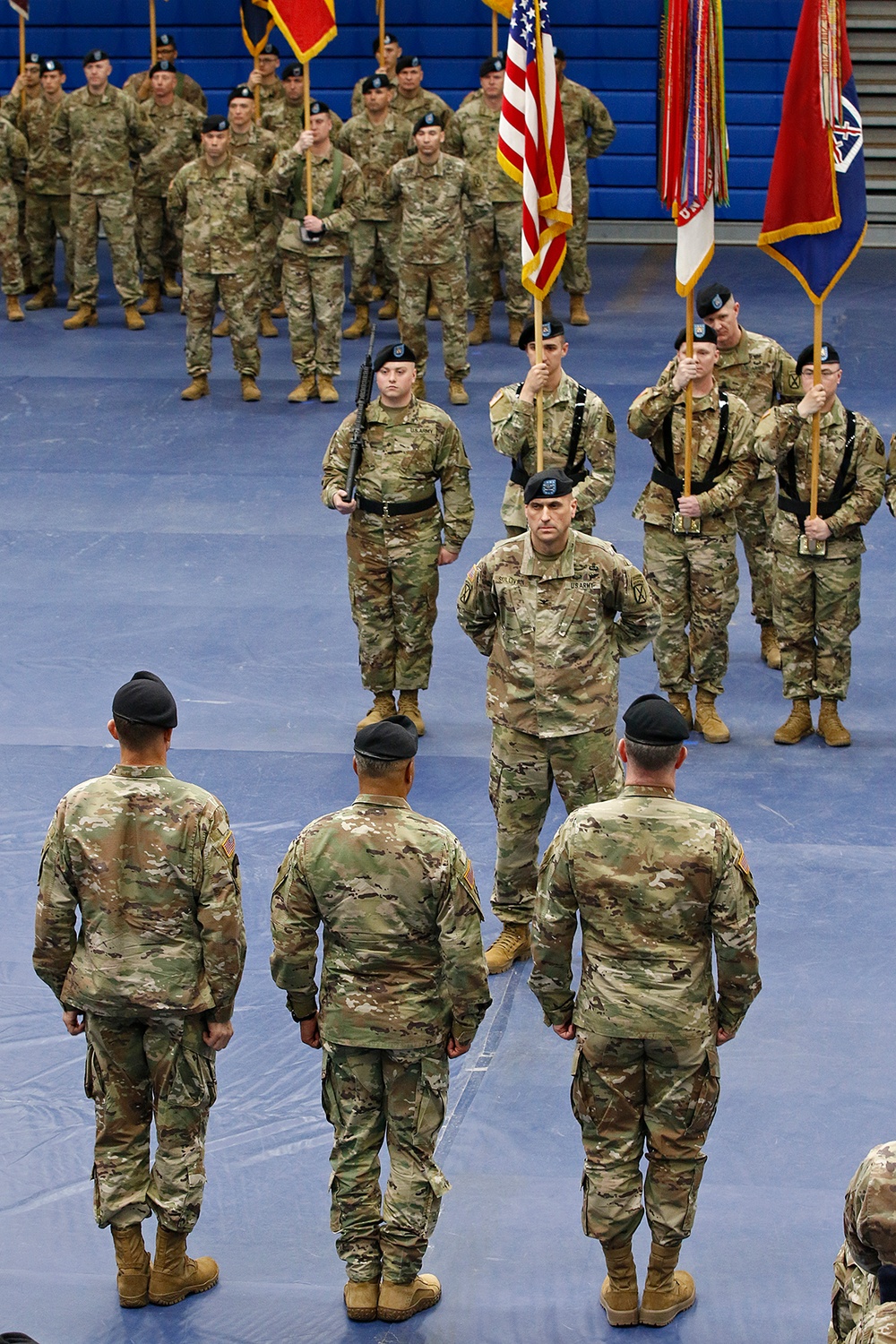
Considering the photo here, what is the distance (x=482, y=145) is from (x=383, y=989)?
11.6m

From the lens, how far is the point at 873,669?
9273 millimetres

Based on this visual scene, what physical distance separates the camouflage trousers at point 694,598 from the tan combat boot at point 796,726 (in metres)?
0.37

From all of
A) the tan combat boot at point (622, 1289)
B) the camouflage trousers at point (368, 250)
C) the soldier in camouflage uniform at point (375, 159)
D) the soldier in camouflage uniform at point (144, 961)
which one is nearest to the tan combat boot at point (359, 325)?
the camouflage trousers at point (368, 250)

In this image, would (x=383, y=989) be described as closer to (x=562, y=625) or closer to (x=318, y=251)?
(x=562, y=625)

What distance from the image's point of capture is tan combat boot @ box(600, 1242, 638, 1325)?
4.71 metres

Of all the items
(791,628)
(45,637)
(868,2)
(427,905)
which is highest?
(868,2)

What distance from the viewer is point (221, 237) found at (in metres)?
13.5

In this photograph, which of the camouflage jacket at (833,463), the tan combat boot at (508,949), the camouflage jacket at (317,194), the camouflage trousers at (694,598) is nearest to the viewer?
the tan combat boot at (508,949)

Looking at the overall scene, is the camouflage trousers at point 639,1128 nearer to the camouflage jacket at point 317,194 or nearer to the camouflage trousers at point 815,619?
the camouflage trousers at point 815,619

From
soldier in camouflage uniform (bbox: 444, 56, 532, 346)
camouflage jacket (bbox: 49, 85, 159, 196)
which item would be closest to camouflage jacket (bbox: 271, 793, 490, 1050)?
soldier in camouflage uniform (bbox: 444, 56, 532, 346)

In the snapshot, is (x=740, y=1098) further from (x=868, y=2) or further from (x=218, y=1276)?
(x=868, y=2)

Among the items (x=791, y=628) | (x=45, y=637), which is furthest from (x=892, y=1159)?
(x=45, y=637)

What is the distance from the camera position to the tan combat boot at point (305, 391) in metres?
13.7

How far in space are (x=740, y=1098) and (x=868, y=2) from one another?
51.4 feet
